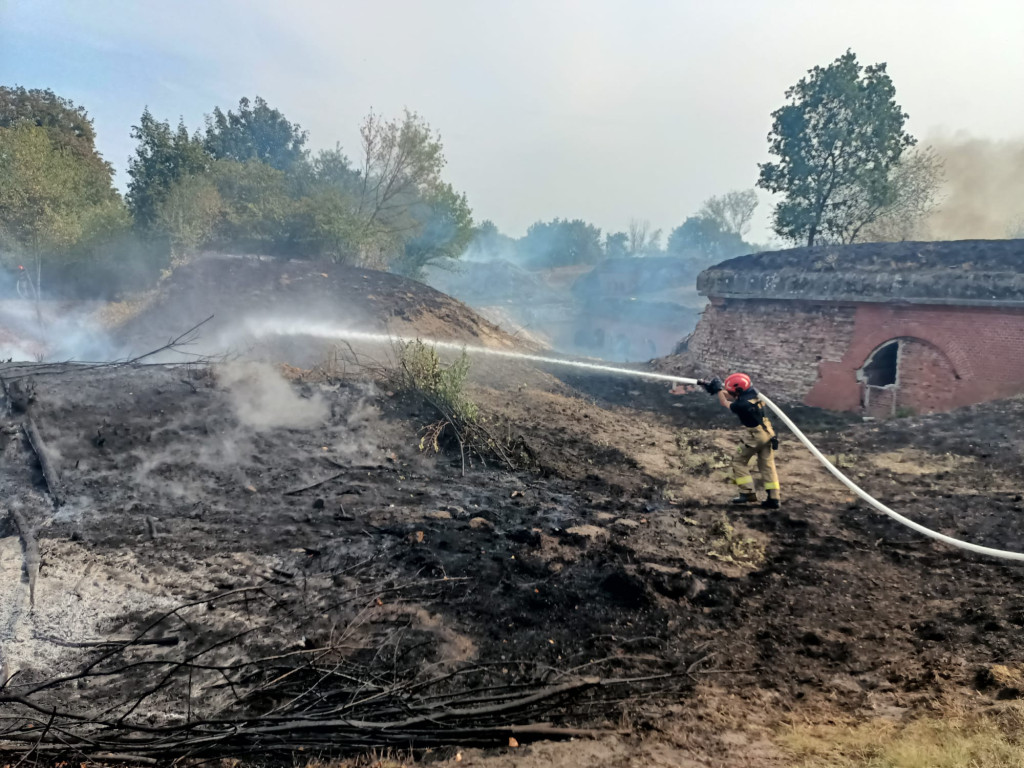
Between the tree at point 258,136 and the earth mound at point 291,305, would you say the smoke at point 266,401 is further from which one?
the tree at point 258,136

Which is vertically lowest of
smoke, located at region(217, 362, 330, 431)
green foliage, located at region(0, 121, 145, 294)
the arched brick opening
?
smoke, located at region(217, 362, 330, 431)

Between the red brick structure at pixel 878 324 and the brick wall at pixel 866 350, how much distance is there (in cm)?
2

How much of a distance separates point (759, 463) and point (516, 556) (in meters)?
3.72

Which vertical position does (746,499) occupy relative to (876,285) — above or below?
below

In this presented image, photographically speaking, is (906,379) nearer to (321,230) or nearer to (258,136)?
(321,230)

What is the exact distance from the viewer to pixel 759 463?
23.0 ft

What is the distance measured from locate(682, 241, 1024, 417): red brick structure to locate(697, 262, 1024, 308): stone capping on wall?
0.02 m

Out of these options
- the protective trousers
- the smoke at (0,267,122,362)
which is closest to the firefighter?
the protective trousers

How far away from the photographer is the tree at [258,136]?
36.2m

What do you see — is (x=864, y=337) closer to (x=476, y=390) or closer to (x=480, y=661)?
(x=476, y=390)

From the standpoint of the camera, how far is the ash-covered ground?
341 centimetres

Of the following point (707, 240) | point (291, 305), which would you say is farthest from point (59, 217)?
point (707, 240)

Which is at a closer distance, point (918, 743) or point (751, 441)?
point (918, 743)

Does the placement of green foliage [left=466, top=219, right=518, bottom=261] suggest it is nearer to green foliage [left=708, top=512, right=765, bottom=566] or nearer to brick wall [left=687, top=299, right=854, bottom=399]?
brick wall [left=687, top=299, right=854, bottom=399]
